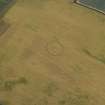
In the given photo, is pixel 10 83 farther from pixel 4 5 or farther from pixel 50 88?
pixel 4 5

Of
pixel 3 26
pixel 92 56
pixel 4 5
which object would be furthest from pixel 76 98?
pixel 4 5

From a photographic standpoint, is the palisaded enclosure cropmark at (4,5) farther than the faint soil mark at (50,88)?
Yes

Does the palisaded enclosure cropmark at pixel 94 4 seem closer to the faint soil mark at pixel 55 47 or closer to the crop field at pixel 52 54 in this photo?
the crop field at pixel 52 54

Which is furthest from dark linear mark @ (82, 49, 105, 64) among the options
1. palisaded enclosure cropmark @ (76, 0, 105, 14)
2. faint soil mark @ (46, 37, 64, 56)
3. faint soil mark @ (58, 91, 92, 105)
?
palisaded enclosure cropmark @ (76, 0, 105, 14)

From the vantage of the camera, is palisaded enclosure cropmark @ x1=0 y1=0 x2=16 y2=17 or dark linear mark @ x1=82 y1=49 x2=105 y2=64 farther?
palisaded enclosure cropmark @ x1=0 y1=0 x2=16 y2=17

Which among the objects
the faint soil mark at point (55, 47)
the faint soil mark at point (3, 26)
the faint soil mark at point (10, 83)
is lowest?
the faint soil mark at point (10, 83)

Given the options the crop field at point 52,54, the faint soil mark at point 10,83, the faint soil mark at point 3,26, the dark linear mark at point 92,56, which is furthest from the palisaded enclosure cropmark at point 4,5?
the dark linear mark at point 92,56

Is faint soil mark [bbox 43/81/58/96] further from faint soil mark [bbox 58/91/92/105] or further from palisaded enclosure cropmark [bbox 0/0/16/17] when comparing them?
palisaded enclosure cropmark [bbox 0/0/16/17]

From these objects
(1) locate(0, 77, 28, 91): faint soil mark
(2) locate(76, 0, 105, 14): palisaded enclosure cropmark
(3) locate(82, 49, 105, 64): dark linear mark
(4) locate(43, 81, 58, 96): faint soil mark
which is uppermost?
(2) locate(76, 0, 105, 14): palisaded enclosure cropmark
